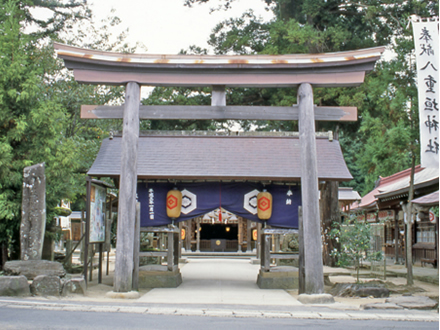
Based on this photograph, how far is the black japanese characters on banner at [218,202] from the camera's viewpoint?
1194 centimetres

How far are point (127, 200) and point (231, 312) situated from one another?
3224 millimetres

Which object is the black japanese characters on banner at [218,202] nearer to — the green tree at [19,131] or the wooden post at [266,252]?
the wooden post at [266,252]

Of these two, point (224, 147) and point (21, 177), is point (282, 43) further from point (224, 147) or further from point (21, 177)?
point (21, 177)

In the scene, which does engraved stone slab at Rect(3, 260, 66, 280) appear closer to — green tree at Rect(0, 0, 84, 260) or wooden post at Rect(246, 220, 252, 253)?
green tree at Rect(0, 0, 84, 260)

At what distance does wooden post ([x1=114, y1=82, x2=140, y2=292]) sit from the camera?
891cm

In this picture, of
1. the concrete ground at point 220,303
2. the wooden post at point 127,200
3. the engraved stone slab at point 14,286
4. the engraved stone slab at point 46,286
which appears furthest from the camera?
the wooden post at point 127,200

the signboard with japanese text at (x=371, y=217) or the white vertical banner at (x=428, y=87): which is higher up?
the white vertical banner at (x=428, y=87)

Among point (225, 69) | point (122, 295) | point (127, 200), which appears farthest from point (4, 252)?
point (225, 69)

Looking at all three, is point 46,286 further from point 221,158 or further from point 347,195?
point 347,195

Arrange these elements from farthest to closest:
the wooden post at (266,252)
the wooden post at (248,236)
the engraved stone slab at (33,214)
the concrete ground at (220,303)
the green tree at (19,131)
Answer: the wooden post at (248,236), the wooden post at (266,252), the green tree at (19,131), the engraved stone slab at (33,214), the concrete ground at (220,303)

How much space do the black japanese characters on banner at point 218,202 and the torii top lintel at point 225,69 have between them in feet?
11.4

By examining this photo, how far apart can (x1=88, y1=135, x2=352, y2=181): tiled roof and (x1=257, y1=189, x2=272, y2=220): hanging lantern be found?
49 cm

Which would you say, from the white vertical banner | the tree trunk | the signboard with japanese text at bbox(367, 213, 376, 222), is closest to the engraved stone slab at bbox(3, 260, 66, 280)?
the tree trunk

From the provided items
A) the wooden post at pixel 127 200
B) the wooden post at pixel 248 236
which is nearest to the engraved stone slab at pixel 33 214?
the wooden post at pixel 127 200
